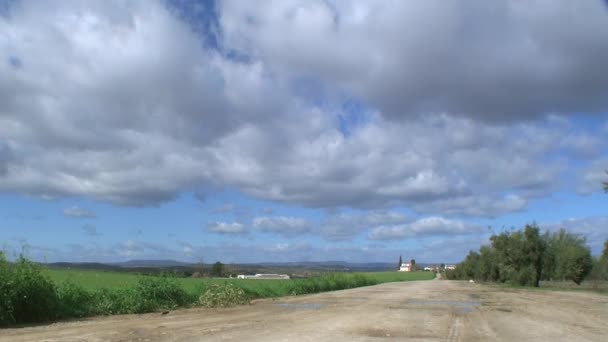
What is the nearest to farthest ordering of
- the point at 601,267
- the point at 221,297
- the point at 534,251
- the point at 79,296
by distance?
the point at 79,296 → the point at 221,297 → the point at 601,267 → the point at 534,251

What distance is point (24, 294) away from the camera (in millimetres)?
17078

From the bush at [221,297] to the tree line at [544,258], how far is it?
41.9 m

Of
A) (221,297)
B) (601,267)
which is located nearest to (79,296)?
(221,297)

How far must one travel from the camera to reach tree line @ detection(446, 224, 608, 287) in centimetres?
5822

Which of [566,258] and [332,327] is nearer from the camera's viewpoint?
[332,327]

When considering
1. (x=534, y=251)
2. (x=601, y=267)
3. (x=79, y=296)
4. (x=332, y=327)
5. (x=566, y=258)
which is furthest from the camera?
(x=534, y=251)

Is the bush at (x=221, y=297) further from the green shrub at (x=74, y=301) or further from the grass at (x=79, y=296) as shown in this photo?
the green shrub at (x=74, y=301)

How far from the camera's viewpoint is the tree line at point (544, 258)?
5822cm

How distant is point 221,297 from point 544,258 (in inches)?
1999

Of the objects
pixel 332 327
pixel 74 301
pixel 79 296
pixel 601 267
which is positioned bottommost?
pixel 332 327

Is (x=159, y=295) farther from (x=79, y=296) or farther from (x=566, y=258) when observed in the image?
(x=566, y=258)

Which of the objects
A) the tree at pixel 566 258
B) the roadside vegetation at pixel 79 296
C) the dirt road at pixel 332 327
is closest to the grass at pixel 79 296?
the roadside vegetation at pixel 79 296

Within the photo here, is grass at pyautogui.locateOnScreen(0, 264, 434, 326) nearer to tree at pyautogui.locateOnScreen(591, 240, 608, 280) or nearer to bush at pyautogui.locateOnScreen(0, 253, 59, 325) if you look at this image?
bush at pyautogui.locateOnScreen(0, 253, 59, 325)

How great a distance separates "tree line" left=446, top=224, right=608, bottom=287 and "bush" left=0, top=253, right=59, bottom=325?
5189 centimetres
